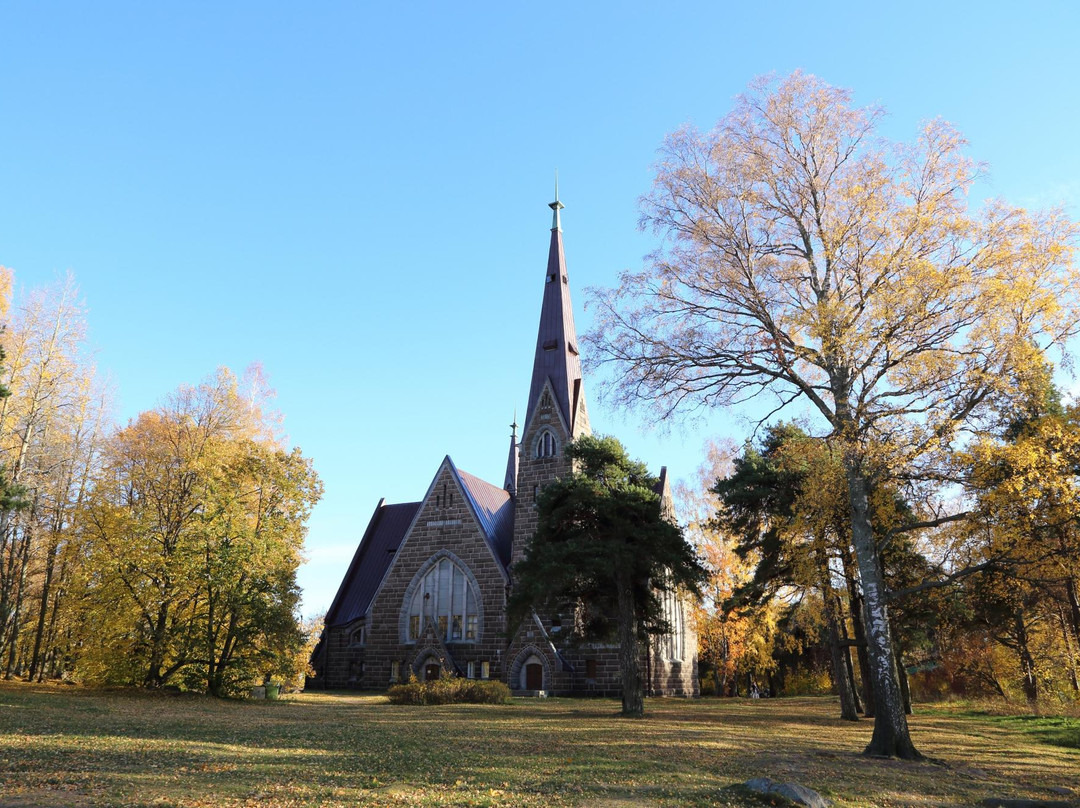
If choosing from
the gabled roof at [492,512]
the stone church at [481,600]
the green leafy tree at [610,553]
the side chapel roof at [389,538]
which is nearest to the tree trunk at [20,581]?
the stone church at [481,600]

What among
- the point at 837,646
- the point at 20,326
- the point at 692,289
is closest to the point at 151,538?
the point at 20,326

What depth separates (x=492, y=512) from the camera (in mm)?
44062

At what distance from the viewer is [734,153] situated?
16.5 m

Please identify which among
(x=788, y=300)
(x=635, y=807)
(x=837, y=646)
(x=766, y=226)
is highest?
(x=766, y=226)

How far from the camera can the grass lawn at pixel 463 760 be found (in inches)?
328

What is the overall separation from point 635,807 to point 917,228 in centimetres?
1194

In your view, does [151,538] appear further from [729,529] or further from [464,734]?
[729,529]

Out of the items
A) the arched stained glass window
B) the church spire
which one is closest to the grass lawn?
the arched stained glass window

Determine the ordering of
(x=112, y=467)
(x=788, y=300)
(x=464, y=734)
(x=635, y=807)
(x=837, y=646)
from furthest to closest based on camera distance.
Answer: (x=112, y=467), (x=837, y=646), (x=788, y=300), (x=464, y=734), (x=635, y=807)

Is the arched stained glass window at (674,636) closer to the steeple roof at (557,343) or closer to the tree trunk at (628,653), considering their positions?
the steeple roof at (557,343)

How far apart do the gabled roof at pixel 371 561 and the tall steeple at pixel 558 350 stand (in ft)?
34.0

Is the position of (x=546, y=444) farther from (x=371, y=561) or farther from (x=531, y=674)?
(x=371, y=561)

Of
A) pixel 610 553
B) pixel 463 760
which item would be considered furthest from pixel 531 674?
pixel 463 760

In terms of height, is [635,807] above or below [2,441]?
below
